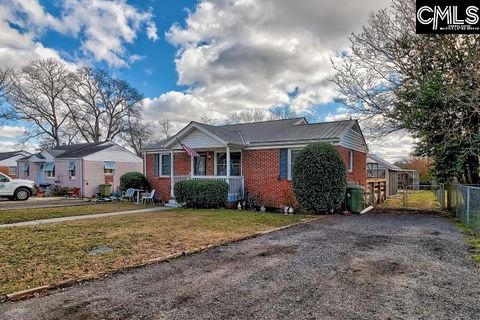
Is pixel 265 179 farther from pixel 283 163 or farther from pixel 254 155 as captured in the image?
pixel 254 155

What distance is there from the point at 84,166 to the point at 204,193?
14.1 m

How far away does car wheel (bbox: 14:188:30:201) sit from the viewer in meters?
19.8

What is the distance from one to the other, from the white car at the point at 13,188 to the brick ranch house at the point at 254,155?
8597mm

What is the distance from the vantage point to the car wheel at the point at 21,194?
64.9 feet

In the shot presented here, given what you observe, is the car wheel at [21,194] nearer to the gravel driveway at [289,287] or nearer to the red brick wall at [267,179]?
the red brick wall at [267,179]

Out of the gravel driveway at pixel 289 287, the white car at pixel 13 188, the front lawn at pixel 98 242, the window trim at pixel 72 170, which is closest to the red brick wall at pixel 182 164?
the front lawn at pixel 98 242

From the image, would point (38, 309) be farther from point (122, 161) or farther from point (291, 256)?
point (122, 161)

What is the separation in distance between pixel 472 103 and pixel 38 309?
44.1 ft

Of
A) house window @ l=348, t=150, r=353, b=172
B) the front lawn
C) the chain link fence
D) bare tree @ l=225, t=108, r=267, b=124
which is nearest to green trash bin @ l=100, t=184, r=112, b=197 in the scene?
the front lawn

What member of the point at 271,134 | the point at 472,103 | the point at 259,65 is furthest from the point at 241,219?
the point at 259,65

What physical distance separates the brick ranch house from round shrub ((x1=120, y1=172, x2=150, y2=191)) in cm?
56

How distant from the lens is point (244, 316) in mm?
3533

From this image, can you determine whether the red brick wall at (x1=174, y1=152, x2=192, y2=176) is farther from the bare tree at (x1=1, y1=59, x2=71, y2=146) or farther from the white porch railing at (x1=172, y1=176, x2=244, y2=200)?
the bare tree at (x1=1, y1=59, x2=71, y2=146)

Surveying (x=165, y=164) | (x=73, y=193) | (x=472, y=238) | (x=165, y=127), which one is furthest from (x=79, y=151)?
(x=472, y=238)
